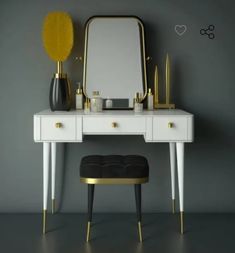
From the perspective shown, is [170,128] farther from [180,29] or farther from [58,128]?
[180,29]

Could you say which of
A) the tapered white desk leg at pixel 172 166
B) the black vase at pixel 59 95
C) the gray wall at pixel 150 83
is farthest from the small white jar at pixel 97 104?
the tapered white desk leg at pixel 172 166

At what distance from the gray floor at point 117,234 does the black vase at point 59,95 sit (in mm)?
825

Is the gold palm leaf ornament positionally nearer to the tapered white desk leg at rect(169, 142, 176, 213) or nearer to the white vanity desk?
the white vanity desk

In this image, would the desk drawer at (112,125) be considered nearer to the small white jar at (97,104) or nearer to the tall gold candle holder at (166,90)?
the small white jar at (97,104)

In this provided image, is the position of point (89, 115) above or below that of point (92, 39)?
below

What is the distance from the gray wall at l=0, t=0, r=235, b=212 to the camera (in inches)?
144

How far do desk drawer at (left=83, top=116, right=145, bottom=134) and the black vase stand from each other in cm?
29

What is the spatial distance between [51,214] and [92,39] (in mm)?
1337

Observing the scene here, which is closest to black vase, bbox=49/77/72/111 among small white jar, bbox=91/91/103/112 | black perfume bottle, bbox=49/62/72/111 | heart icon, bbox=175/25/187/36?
black perfume bottle, bbox=49/62/72/111

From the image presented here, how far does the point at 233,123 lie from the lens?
3.76 metres

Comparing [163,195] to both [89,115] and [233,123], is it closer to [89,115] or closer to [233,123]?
[233,123]

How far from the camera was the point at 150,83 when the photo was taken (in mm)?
3691

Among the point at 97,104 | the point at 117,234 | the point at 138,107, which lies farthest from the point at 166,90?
the point at 117,234

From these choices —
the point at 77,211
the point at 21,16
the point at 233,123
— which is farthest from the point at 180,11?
the point at 77,211
